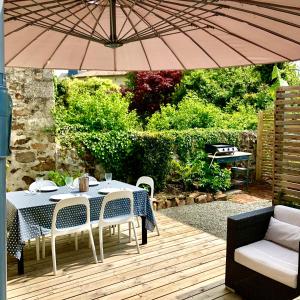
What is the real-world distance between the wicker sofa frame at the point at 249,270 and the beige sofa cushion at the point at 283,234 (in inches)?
3.7

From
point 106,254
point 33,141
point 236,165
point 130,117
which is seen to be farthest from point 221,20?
point 236,165

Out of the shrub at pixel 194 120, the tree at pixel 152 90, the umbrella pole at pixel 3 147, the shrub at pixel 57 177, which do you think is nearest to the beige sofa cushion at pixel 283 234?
the umbrella pole at pixel 3 147

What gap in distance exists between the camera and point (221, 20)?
2.70 meters

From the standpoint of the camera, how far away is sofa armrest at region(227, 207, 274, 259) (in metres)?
3.69

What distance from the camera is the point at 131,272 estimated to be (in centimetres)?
427

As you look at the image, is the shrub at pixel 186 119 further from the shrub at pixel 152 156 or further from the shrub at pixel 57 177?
the shrub at pixel 57 177

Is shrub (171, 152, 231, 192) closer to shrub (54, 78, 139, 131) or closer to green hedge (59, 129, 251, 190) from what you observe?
green hedge (59, 129, 251, 190)

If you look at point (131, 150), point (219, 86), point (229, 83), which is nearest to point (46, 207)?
point (131, 150)

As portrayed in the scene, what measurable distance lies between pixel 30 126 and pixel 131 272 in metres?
3.79

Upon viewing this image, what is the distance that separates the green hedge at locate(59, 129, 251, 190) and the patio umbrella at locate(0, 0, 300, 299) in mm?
3219

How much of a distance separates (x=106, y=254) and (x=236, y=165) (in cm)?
578

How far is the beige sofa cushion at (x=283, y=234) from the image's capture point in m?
3.67

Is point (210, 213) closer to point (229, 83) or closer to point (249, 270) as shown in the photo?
point (249, 270)

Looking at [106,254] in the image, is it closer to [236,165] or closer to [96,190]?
[96,190]
